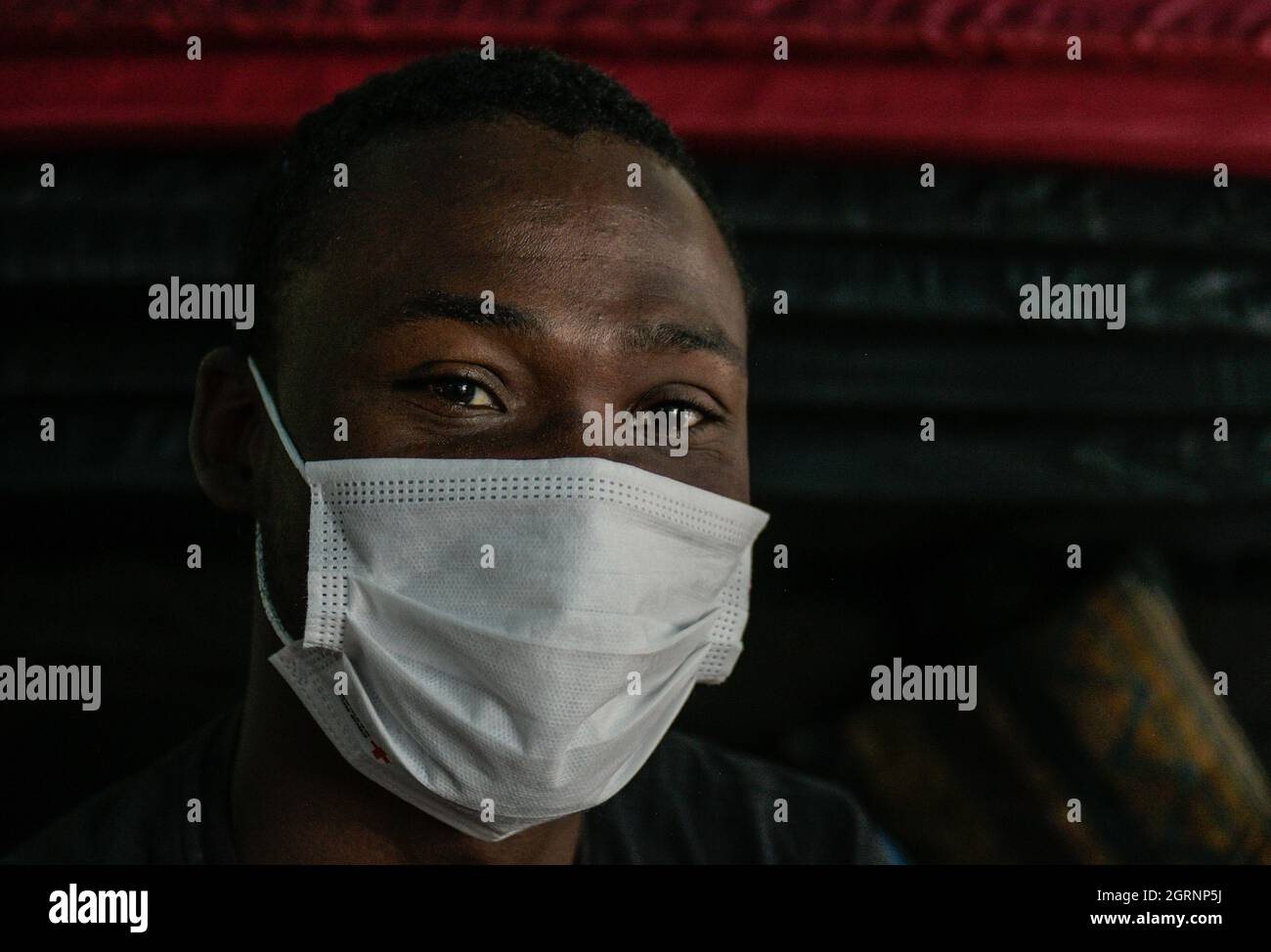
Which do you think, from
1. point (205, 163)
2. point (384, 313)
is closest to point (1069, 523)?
point (384, 313)

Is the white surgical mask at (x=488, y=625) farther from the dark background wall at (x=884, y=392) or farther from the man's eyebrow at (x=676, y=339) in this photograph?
the dark background wall at (x=884, y=392)

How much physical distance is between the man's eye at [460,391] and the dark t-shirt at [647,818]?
19.9 inches

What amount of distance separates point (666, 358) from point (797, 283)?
61cm

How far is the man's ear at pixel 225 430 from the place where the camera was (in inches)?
53.1

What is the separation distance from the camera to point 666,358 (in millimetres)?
1261

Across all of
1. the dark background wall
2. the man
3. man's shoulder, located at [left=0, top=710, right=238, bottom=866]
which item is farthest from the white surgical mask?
the dark background wall

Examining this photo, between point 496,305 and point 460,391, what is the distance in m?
0.09

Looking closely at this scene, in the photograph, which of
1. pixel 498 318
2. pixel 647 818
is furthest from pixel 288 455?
pixel 647 818

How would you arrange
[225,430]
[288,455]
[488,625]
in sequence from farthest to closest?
[225,430], [288,455], [488,625]

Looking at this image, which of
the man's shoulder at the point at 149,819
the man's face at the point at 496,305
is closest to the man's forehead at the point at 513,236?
the man's face at the point at 496,305

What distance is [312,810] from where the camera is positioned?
52.1 inches

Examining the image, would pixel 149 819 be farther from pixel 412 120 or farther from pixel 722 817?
pixel 412 120

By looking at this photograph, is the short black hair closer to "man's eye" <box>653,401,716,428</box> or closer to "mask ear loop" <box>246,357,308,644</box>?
"mask ear loop" <box>246,357,308,644</box>

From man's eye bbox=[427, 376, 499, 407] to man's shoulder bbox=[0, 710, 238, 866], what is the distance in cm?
50
